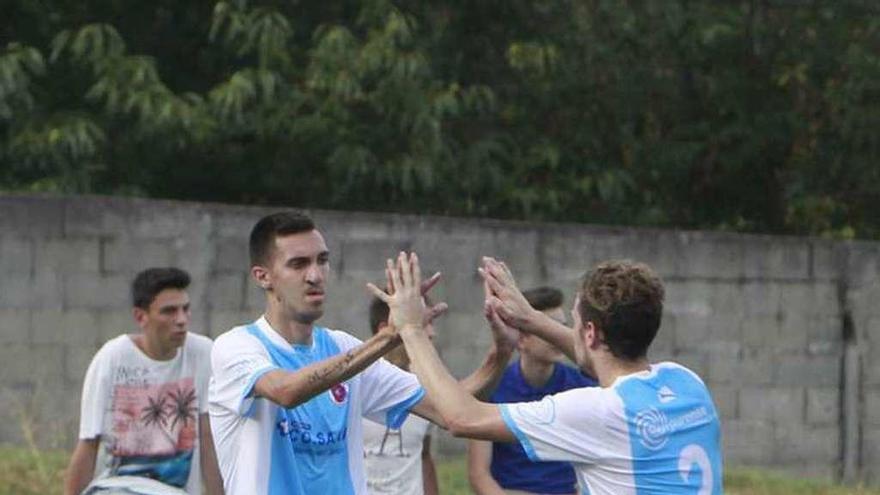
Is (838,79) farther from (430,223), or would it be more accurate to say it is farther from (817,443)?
(430,223)

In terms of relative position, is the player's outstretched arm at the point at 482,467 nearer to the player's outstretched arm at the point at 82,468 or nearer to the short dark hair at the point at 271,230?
the player's outstretched arm at the point at 82,468

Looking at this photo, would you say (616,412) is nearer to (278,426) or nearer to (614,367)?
(614,367)

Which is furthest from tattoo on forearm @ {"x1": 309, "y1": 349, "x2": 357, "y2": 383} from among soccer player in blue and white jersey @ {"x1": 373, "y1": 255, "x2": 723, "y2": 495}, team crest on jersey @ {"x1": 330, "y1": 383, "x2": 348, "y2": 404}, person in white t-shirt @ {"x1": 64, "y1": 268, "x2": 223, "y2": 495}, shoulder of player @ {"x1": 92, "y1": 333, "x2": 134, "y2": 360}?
shoulder of player @ {"x1": 92, "y1": 333, "x2": 134, "y2": 360}

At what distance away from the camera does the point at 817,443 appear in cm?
1473

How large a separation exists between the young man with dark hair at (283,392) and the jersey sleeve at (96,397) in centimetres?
294

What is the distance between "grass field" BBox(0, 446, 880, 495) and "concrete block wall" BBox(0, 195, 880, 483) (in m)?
0.64

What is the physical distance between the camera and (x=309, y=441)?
22.1 ft

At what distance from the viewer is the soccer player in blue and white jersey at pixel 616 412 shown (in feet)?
19.5

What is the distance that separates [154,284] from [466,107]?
592 cm

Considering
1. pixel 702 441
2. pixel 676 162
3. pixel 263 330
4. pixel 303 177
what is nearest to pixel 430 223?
pixel 303 177

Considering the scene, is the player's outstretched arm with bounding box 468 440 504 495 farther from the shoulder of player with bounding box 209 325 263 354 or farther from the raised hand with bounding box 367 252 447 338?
the raised hand with bounding box 367 252 447 338

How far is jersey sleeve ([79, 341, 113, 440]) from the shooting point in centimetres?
977

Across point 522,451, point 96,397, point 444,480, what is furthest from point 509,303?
point 444,480

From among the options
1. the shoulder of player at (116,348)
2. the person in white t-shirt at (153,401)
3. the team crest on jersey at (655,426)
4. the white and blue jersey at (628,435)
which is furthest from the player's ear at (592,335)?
the shoulder of player at (116,348)
